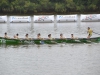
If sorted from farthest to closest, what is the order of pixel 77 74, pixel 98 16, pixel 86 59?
pixel 98 16 < pixel 86 59 < pixel 77 74

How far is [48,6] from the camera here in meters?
107

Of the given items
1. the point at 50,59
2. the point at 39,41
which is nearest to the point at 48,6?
the point at 39,41

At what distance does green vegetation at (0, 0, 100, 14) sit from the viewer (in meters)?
106

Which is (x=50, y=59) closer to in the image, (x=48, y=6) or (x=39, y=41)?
(x=39, y=41)

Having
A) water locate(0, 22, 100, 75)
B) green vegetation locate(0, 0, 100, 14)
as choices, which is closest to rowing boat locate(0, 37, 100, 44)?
water locate(0, 22, 100, 75)

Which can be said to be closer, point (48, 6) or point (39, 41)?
point (39, 41)

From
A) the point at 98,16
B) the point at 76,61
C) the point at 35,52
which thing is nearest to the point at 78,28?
the point at 98,16

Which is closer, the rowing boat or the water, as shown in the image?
the water

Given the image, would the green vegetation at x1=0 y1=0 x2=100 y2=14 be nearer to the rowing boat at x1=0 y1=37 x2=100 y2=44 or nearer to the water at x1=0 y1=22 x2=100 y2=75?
the rowing boat at x1=0 y1=37 x2=100 y2=44

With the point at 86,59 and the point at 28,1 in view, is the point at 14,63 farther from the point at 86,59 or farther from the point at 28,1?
the point at 28,1

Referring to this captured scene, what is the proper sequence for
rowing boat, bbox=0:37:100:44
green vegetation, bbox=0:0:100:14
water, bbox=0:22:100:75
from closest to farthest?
water, bbox=0:22:100:75 → rowing boat, bbox=0:37:100:44 → green vegetation, bbox=0:0:100:14

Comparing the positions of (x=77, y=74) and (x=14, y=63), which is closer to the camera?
(x=77, y=74)

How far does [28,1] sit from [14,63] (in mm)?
68266

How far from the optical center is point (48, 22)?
87875mm
